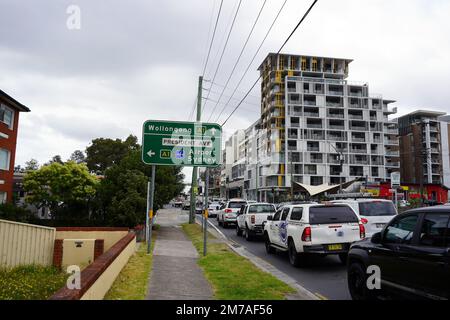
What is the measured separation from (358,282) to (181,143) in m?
7.68

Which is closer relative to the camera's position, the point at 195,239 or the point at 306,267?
the point at 306,267

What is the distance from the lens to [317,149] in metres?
69.0

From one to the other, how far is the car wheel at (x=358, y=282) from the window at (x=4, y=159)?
1095 inches

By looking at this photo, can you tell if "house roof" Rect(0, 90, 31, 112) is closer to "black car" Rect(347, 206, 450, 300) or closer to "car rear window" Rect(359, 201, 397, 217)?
"car rear window" Rect(359, 201, 397, 217)

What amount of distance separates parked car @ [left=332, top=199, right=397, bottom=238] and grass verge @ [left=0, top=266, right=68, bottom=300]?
8488 mm

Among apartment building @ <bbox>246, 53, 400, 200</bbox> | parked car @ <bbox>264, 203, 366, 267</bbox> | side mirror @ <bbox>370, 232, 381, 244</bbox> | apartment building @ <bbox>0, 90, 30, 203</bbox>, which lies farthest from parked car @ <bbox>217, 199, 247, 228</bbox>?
apartment building @ <bbox>246, 53, 400, 200</bbox>

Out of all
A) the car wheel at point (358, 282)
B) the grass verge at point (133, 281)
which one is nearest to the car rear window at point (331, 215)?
the car wheel at point (358, 282)

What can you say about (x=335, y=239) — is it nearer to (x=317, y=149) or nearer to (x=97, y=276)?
(x=97, y=276)

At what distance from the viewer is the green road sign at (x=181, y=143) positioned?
12.7 meters

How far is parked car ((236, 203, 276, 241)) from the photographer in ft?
55.4

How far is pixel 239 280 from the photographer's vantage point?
27.1 ft
